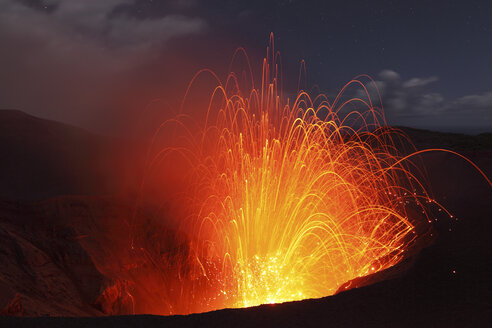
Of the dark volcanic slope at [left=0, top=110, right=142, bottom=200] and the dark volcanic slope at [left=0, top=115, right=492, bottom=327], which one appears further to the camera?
the dark volcanic slope at [left=0, top=110, right=142, bottom=200]

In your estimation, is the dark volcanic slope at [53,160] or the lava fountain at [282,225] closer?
the lava fountain at [282,225]

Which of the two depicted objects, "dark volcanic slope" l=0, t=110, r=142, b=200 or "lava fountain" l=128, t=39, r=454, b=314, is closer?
"lava fountain" l=128, t=39, r=454, b=314

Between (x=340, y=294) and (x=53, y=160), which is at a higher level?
(x=340, y=294)

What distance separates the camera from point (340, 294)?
5.22m

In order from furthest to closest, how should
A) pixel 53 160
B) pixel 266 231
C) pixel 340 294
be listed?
pixel 53 160, pixel 266 231, pixel 340 294

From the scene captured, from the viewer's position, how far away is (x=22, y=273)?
9.32m

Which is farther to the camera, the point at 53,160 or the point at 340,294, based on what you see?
the point at 53,160

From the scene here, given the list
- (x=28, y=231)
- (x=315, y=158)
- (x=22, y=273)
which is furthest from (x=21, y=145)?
(x=315, y=158)

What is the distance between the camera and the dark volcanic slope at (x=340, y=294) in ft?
14.9

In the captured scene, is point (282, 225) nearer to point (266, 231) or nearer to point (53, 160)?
point (266, 231)

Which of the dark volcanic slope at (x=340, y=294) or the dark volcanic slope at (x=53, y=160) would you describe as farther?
the dark volcanic slope at (x=53, y=160)

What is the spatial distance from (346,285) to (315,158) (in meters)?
7.61

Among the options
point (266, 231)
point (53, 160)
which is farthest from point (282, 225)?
point (53, 160)

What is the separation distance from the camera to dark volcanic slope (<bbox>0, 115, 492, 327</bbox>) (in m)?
4.55
